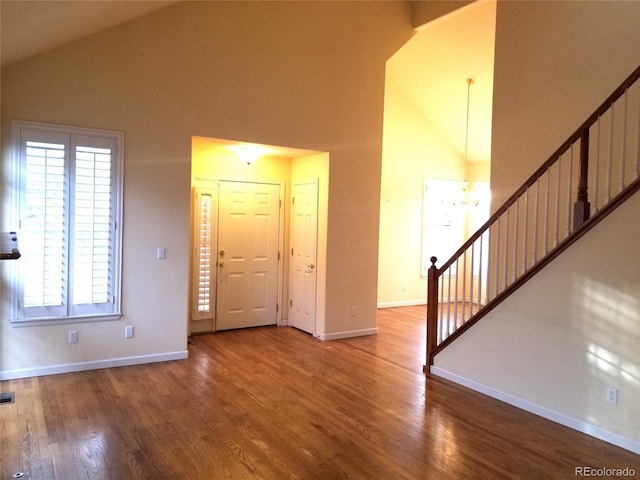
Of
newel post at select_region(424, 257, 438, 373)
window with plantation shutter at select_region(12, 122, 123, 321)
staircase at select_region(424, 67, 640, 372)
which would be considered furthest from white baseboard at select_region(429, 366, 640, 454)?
window with plantation shutter at select_region(12, 122, 123, 321)

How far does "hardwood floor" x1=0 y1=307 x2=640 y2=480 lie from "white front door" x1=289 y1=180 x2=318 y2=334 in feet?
4.49

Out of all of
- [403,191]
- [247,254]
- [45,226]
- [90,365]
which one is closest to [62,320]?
[90,365]

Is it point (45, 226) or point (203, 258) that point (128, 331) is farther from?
point (203, 258)

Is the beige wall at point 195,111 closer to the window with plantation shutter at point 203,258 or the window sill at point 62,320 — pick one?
the window sill at point 62,320

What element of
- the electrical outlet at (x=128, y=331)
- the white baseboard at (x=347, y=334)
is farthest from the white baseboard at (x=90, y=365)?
the white baseboard at (x=347, y=334)

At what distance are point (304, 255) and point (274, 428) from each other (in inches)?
124

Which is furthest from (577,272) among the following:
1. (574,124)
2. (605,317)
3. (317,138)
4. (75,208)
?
(75,208)

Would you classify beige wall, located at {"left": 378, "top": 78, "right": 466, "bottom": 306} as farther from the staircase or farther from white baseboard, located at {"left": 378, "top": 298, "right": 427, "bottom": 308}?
the staircase

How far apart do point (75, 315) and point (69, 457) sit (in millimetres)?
1816

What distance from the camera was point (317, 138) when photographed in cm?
580

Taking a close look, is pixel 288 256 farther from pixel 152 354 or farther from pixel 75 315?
pixel 75 315

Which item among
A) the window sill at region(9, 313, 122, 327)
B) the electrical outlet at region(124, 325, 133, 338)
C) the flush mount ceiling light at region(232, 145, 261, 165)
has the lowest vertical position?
the electrical outlet at region(124, 325, 133, 338)

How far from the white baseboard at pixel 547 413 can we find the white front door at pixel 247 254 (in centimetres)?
277

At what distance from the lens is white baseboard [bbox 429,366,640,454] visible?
127 inches
